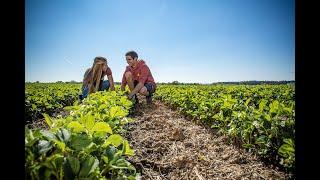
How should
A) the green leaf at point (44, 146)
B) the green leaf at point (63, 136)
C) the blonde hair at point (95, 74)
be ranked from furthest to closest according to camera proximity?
1. the blonde hair at point (95, 74)
2. the green leaf at point (63, 136)
3. the green leaf at point (44, 146)

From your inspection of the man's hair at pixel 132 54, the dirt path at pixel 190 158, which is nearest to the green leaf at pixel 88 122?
the dirt path at pixel 190 158

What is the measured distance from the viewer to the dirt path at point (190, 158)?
2586 millimetres

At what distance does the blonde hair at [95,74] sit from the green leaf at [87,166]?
5588 mm

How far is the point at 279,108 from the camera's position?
275 cm

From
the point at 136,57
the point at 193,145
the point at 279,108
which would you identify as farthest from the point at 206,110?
the point at 136,57

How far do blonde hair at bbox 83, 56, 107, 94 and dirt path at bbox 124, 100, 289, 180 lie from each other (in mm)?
2927

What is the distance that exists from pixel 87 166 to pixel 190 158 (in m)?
1.96

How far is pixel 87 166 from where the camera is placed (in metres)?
1.20

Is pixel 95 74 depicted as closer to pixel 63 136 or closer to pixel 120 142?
pixel 120 142

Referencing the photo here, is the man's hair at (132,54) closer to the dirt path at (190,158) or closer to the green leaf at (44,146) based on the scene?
the dirt path at (190,158)

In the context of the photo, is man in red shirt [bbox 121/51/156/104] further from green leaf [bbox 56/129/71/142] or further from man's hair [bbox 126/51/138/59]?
green leaf [bbox 56/129/71/142]
